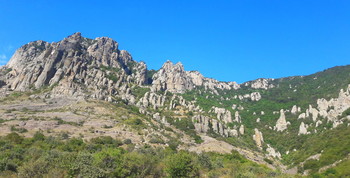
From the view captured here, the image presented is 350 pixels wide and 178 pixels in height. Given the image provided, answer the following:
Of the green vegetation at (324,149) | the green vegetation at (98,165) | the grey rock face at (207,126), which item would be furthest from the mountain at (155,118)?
the green vegetation at (98,165)

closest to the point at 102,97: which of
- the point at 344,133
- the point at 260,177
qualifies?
the point at 260,177

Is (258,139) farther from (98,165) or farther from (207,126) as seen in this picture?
(98,165)

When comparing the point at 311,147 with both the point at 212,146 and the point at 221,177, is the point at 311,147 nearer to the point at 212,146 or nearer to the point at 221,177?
the point at 212,146

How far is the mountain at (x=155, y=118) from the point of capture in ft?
291

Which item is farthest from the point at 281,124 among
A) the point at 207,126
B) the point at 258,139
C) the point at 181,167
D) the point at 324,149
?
the point at 181,167

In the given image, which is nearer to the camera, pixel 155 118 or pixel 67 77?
pixel 155 118

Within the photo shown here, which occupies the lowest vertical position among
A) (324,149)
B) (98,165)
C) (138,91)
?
(98,165)

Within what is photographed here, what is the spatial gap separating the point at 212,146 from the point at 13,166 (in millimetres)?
64511

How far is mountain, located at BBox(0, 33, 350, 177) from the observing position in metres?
88.7

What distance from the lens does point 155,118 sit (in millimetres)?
130375

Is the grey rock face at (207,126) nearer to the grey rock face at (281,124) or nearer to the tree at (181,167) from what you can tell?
the grey rock face at (281,124)

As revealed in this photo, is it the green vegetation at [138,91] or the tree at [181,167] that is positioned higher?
the green vegetation at [138,91]

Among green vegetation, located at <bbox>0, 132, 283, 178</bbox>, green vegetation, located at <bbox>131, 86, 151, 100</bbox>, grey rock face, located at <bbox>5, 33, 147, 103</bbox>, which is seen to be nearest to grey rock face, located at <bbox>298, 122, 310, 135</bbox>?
grey rock face, located at <bbox>5, 33, 147, 103</bbox>

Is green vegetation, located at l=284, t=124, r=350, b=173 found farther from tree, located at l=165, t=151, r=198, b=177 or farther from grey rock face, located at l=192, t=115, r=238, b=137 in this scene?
tree, located at l=165, t=151, r=198, b=177
